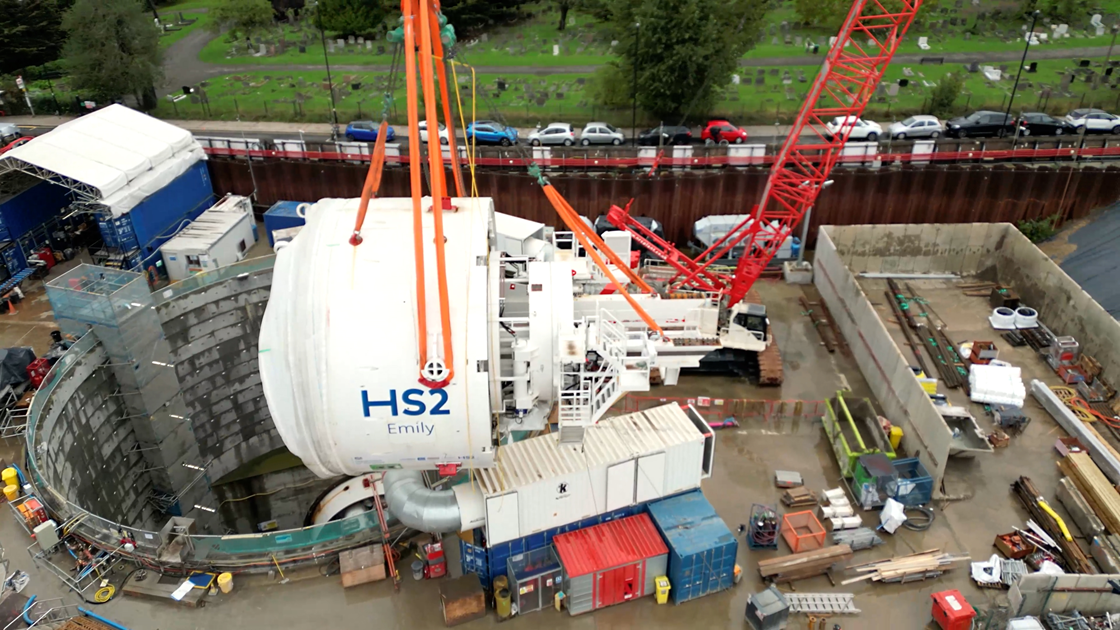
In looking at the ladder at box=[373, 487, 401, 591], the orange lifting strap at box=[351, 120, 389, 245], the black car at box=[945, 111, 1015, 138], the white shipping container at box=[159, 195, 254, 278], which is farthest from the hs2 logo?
the black car at box=[945, 111, 1015, 138]

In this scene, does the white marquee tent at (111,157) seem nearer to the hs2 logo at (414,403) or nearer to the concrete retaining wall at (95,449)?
the concrete retaining wall at (95,449)

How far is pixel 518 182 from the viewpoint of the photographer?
122 feet

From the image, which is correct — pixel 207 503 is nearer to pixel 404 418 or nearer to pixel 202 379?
pixel 202 379

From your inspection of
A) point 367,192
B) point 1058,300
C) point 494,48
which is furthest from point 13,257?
point 1058,300

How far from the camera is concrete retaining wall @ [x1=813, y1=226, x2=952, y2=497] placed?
73.5ft

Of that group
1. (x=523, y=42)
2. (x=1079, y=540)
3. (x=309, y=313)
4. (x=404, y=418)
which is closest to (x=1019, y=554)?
(x=1079, y=540)

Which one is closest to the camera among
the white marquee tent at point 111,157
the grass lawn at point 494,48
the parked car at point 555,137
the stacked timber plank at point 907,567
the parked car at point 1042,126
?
the stacked timber plank at point 907,567

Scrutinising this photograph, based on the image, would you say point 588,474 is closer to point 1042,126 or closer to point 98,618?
point 98,618

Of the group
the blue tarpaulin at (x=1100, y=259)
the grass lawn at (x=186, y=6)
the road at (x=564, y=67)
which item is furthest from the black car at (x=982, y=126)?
the grass lawn at (x=186, y=6)

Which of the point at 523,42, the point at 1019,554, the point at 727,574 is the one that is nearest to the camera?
the point at 727,574

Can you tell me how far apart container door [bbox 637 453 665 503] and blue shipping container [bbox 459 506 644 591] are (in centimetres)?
110

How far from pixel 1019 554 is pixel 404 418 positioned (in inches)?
660

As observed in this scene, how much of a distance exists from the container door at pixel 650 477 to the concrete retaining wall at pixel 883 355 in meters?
8.59

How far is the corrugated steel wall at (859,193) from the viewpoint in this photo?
1428 inches
